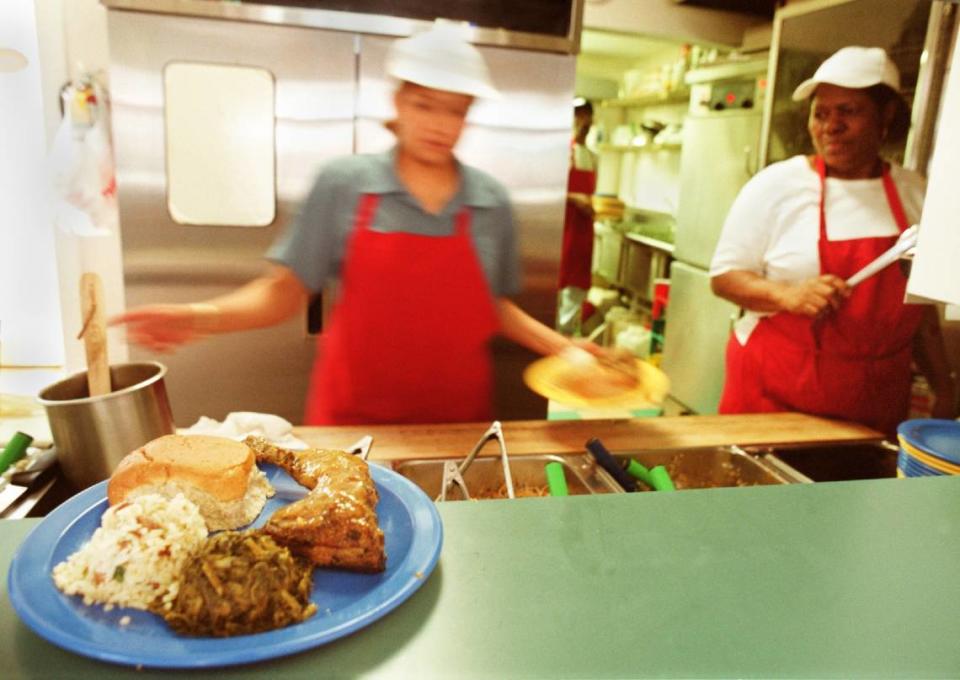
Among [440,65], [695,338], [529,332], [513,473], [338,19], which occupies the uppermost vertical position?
[338,19]

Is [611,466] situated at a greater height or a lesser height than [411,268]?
lesser

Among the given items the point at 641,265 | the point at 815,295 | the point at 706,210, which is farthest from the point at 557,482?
the point at 641,265

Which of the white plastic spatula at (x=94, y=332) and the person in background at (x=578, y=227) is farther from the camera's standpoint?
the person in background at (x=578, y=227)

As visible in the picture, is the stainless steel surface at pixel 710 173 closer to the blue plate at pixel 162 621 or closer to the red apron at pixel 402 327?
the red apron at pixel 402 327

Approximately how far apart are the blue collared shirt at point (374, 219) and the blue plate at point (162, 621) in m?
1.26

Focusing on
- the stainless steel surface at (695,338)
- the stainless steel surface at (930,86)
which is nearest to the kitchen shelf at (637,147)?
the stainless steel surface at (695,338)

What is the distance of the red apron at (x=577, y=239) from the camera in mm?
3906

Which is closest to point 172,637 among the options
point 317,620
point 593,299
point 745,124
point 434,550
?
point 317,620

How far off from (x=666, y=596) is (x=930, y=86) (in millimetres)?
2284

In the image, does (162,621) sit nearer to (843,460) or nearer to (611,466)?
(611,466)

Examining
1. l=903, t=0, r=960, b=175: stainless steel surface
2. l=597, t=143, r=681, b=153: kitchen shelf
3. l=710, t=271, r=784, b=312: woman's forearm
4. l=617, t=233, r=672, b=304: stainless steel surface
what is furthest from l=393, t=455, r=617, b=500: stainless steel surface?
l=597, t=143, r=681, b=153: kitchen shelf

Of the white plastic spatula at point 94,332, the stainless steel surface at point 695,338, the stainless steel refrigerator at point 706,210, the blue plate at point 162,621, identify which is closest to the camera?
the blue plate at point 162,621

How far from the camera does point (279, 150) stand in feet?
8.41

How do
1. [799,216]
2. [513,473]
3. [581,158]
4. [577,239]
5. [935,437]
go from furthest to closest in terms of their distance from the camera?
1. [581,158]
2. [577,239]
3. [799,216]
4. [513,473]
5. [935,437]
